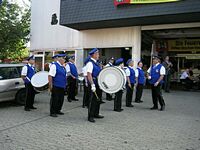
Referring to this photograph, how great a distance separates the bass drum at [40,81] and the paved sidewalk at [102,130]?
766mm

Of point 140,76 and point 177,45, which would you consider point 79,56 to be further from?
point 140,76


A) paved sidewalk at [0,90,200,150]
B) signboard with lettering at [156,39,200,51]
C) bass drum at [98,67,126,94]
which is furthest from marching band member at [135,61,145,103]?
signboard with lettering at [156,39,200,51]

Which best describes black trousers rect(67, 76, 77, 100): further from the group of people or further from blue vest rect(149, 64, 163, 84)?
blue vest rect(149, 64, 163, 84)

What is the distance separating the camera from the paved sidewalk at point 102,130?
505cm

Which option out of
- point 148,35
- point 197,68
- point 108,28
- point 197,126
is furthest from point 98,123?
point 197,68

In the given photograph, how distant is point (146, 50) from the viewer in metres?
17.8

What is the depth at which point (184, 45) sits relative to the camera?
61.0ft

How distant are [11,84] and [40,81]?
1.33 m

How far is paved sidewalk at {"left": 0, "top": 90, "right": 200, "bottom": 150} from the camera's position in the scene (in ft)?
16.6

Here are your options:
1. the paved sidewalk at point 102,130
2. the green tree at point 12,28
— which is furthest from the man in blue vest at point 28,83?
the green tree at point 12,28

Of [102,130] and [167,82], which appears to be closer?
[102,130]

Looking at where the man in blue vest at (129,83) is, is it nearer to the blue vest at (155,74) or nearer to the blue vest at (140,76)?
the blue vest at (140,76)

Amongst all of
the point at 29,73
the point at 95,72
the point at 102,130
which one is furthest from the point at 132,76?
the point at 102,130

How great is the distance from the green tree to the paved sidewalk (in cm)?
1304
